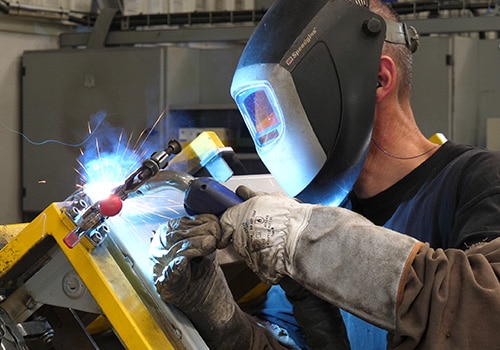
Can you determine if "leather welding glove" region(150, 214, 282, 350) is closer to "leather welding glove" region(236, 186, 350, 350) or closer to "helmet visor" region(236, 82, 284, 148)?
"leather welding glove" region(236, 186, 350, 350)

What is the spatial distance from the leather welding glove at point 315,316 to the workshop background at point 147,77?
275 cm

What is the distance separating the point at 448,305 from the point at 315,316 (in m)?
0.32

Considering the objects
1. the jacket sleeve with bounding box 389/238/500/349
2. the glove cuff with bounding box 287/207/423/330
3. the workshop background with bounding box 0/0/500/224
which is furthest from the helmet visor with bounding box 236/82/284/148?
the workshop background with bounding box 0/0/500/224

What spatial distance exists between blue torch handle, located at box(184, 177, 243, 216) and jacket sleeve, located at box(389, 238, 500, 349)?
376 mm

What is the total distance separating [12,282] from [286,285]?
1.91 feet

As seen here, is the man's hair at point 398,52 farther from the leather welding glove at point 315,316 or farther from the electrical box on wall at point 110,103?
the electrical box on wall at point 110,103

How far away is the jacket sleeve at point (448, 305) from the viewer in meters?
1.23

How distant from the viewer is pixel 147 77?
449cm

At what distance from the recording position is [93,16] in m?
5.09

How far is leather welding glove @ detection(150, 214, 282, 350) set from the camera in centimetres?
140

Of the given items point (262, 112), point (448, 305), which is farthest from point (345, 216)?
point (262, 112)

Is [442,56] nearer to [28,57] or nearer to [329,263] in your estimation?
[28,57]

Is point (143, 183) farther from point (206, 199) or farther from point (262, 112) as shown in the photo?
point (262, 112)

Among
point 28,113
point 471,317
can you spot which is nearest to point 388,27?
point 471,317
